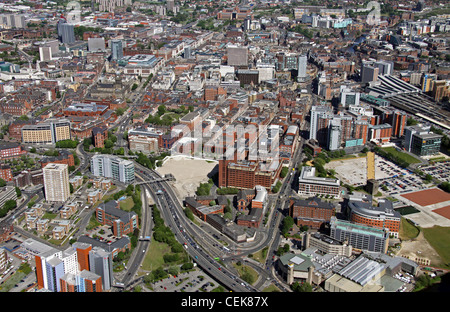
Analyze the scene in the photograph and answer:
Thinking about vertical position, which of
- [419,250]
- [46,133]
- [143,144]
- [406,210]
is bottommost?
[419,250]

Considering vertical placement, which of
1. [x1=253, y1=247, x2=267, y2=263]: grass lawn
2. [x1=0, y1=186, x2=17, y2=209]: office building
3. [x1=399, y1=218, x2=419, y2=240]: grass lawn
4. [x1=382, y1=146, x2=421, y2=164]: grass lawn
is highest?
[x1=0, y1=186, x2=17, y2=209]: office building

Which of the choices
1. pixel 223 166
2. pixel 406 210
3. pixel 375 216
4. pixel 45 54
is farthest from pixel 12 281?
pixel 45 54

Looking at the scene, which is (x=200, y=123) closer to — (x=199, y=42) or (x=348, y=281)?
(x=348, y=281)

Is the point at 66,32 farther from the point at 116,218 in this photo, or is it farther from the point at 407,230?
the point at 407,230

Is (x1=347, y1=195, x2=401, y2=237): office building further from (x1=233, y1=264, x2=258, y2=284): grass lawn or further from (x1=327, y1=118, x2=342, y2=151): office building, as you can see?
(x1=327, y1=118, x2=342, y2=151): office building

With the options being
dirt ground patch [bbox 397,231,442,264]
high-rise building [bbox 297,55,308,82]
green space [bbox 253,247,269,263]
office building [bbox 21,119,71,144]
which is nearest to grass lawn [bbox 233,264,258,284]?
green space [bbox 253,247,269,263]

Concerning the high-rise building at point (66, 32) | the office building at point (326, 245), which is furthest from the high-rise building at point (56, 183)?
the high-rise building at point (66, 32)
